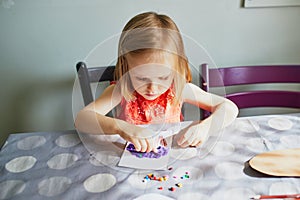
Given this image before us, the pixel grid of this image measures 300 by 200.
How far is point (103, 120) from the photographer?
2.73 feet

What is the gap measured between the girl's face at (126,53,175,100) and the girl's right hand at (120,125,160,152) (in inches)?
3.8

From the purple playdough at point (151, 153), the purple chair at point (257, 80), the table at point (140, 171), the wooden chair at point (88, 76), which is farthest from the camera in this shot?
the purple chair at point (257, 80)

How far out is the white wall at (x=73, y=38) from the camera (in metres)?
1.15

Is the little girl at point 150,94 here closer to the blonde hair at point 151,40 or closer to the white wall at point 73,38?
the blonde hair at point 151,40

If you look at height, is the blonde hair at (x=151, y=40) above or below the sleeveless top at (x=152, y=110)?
above

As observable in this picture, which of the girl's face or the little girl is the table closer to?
→ the little girl

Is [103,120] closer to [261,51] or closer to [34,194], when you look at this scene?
[34,194]

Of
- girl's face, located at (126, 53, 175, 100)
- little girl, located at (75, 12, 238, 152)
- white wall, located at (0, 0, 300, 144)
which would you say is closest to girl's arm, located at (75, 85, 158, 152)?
little girl, located at (75, 12, 238, 152)

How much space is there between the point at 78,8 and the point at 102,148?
0.55 meters

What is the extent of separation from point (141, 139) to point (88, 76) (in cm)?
31

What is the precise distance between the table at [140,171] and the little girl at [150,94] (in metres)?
0.05

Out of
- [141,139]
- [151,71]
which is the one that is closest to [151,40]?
[151,71]

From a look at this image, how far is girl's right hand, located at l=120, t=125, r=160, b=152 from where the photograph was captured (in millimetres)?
766

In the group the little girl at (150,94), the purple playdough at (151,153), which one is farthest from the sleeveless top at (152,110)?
the purple playdough at (151,153)
